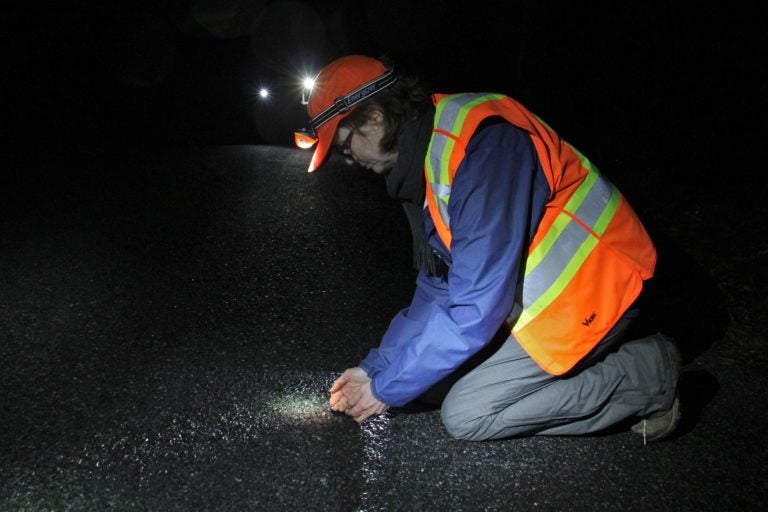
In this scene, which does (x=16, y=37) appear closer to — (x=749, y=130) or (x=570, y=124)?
(x=570, y=124)

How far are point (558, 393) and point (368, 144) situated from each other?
1.17m

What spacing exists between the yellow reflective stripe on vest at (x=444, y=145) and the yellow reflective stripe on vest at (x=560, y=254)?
342 mm

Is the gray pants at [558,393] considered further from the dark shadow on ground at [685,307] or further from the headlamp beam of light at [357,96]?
the headlamp beam of light at [357,96]

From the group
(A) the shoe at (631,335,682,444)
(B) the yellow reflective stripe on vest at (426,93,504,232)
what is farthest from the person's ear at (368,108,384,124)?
(A) the shoe at (631,335,682,444)

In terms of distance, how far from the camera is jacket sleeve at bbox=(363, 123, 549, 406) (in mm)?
1562

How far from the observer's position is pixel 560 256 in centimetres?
176

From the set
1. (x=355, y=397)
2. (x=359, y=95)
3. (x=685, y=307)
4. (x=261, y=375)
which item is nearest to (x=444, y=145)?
(x=359, y=95)

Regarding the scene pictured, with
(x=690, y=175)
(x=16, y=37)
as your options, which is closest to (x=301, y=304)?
(x=690, y=175)

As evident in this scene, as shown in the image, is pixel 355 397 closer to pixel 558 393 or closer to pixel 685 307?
pixel 558 393

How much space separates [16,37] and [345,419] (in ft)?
35.4

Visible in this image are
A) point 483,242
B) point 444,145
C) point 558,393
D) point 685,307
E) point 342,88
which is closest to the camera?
point 483,242

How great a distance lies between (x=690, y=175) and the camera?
5.02 meters

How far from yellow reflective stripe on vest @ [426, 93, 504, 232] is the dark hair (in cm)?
9

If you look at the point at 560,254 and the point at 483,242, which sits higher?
the point at 483,242
